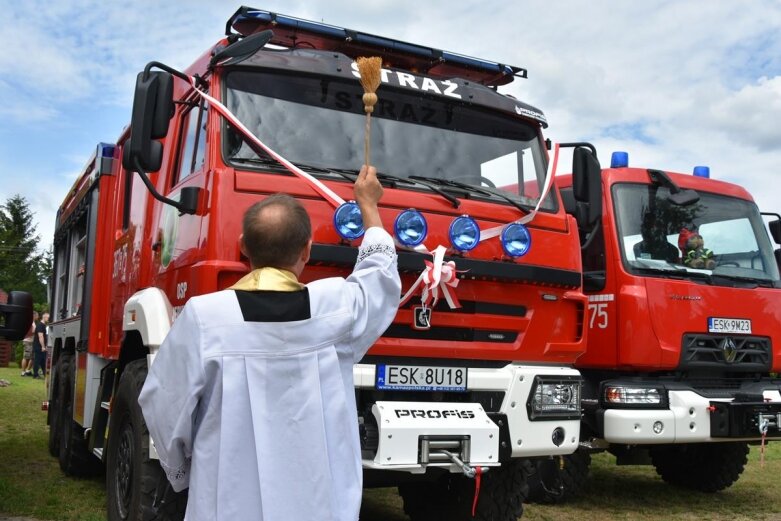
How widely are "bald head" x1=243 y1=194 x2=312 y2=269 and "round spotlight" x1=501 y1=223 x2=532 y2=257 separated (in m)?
2.43

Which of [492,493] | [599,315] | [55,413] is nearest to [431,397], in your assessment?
[492,493]

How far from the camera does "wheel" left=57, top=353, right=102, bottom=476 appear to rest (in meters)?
7.77

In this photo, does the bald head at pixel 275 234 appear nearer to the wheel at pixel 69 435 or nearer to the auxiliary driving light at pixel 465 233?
the auxiliary driving light at pixel 465 233

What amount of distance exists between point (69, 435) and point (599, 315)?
479 centimetres

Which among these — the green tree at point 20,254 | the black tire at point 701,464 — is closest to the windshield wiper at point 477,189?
the black tire at point 701,464

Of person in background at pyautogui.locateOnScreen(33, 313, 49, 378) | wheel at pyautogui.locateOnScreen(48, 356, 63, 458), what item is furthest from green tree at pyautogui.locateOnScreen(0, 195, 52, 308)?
wheel at pyautogui.locateOnScreen(48, 356, 63, 458)

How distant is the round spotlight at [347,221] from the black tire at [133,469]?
4.34ft

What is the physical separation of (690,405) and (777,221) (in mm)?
2417

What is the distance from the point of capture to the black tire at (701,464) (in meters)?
8.12

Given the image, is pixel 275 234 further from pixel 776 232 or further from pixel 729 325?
pixel 776 232

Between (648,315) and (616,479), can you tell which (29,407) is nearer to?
(616,479)

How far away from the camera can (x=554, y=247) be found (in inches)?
198

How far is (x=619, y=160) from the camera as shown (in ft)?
24.9

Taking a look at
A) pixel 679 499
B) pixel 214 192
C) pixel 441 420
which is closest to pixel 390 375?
pixel 441 420
